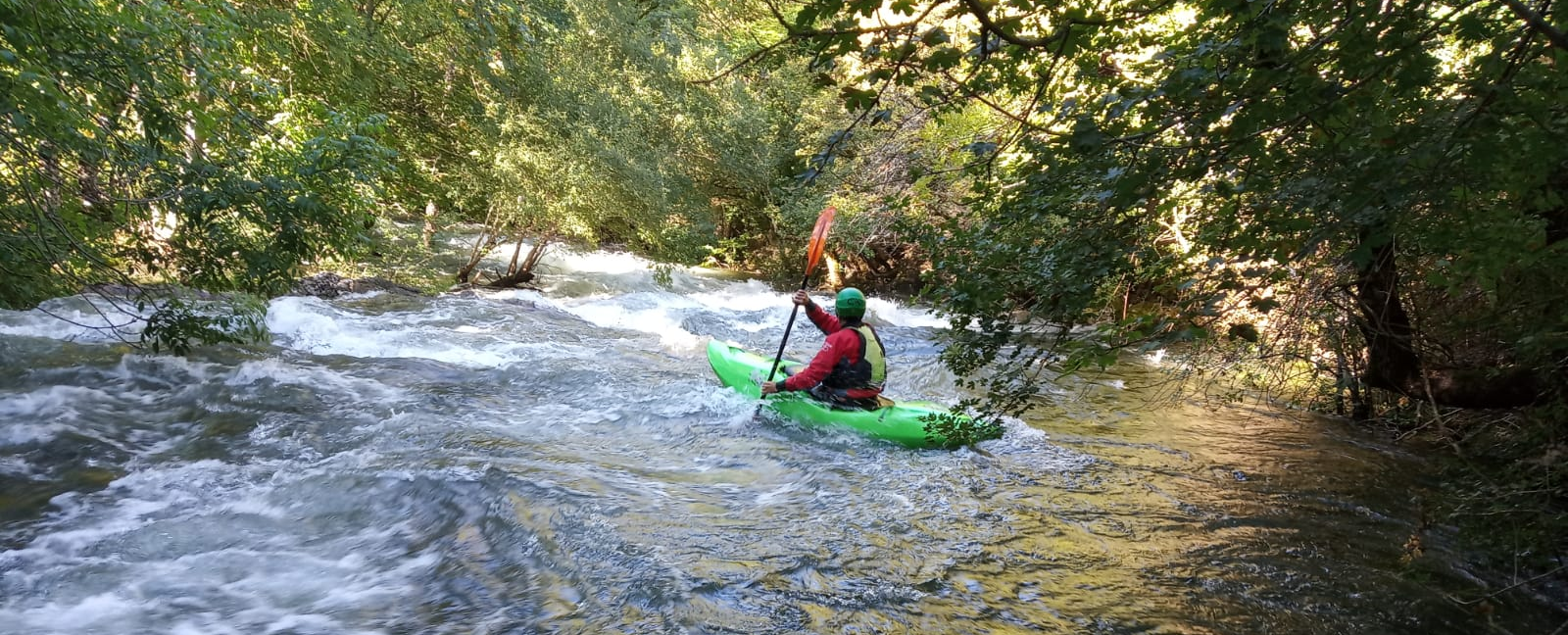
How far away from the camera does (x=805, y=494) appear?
4.30 meters

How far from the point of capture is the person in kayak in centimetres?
531

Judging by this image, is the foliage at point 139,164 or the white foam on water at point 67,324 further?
the white foam on water at point 67,324

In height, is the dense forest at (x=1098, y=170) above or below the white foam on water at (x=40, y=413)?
above

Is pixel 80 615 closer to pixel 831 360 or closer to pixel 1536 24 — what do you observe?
pixel 831 360

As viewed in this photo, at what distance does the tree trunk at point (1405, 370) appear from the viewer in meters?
3.62

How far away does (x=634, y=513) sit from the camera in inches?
154

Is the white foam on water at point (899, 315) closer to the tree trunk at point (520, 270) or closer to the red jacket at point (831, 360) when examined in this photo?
the tree trunk at point (520, 270)

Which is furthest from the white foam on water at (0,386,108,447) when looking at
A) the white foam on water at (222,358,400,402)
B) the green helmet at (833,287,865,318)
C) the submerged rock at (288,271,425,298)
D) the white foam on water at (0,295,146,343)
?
the green helmet at (833,287,865,318)

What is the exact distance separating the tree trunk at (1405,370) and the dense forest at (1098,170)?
17 millimetres

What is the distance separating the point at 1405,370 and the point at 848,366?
3.22 meters

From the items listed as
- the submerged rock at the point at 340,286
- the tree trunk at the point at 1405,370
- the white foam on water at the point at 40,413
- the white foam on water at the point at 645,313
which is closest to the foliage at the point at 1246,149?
the tree trunk at the point at 1405,370

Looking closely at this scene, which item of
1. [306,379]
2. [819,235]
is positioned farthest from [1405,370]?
[306,379]

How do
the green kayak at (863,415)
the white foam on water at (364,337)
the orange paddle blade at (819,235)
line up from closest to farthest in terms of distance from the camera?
the green kayak at (863,415) → the orange paddle blade at (819,235) → the white foam on water at (364,337)

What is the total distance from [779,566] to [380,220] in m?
7.29
